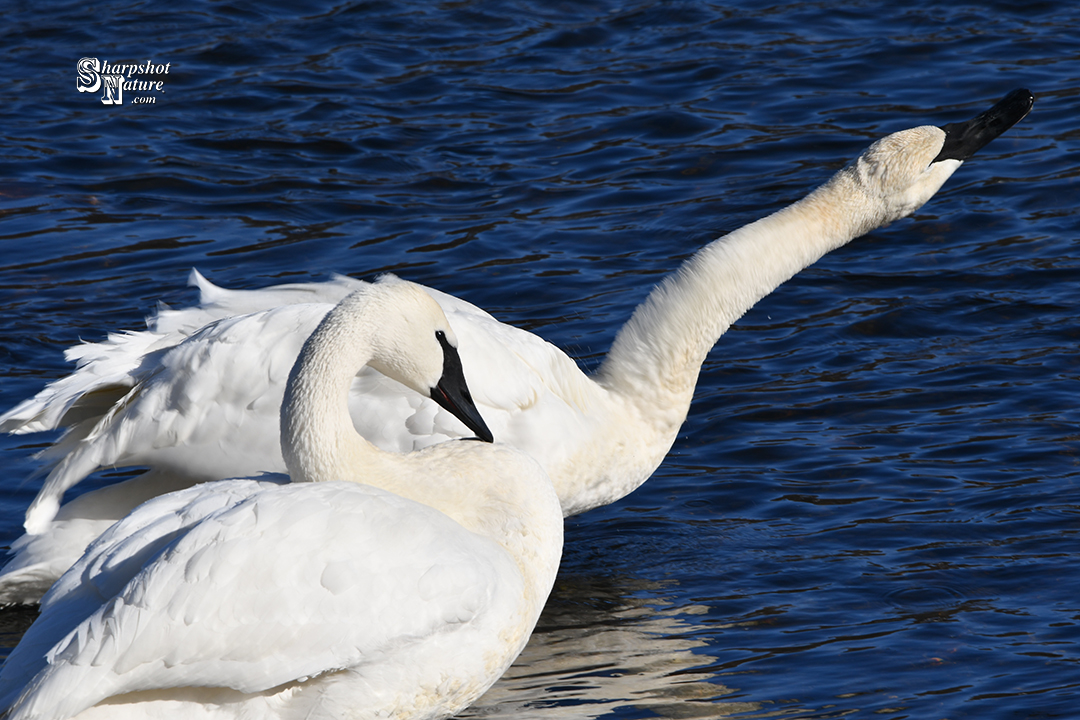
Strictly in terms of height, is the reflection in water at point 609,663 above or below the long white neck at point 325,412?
below

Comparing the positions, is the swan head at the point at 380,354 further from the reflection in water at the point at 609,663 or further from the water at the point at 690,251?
the water at the point at 690,251

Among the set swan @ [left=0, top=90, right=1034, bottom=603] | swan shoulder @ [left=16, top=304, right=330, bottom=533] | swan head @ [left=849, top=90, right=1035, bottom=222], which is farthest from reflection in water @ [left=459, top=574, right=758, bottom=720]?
swan head @ [left=849, top=90, right=1035, bottom=222]

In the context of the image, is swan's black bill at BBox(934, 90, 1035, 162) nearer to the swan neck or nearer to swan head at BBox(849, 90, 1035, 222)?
swan head at BBox(849, 90, 1035, 222)

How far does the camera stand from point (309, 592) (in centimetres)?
411

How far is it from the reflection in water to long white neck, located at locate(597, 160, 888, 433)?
2.79 feet

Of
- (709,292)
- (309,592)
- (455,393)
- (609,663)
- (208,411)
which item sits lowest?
(609,663)

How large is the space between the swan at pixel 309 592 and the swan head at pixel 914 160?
8.10ft

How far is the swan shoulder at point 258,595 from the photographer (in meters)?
3.95

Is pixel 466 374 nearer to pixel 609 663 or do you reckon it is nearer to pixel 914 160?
pixel 609 663

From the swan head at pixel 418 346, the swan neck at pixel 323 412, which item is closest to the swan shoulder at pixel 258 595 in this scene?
the swan neck at pixel 323 412

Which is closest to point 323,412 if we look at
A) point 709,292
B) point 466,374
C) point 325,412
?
point 325,412

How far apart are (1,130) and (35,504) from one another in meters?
6.41

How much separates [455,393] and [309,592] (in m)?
1.14

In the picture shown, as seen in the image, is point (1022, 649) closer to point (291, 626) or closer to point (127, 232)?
point (291, 626)
